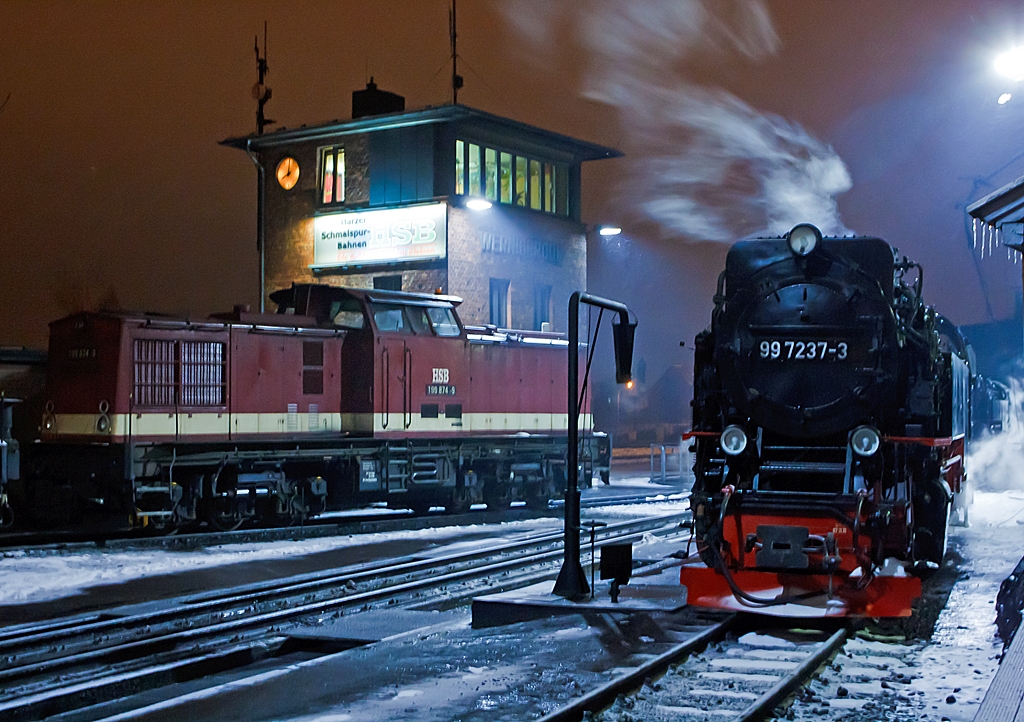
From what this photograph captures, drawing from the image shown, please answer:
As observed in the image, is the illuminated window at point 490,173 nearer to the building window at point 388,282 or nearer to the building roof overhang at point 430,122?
the building roof overhang at point 430,122

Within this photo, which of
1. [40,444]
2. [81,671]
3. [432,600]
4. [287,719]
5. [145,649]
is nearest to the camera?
[287,719]

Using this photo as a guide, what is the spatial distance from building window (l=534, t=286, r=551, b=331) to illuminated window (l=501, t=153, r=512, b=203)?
2592mm

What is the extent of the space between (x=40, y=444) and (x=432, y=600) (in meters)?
7.48

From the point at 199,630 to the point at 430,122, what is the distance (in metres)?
21.1

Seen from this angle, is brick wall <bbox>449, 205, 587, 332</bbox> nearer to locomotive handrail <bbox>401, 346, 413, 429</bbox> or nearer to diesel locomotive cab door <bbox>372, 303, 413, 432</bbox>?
diesel locomotive cab door <bbox>372, 303, 413, 432</bbox>

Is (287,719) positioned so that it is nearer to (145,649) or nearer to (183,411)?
(145,649)

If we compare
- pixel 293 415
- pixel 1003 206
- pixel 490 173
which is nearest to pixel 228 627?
pixel 293 415

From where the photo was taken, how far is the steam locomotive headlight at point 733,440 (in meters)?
9.38

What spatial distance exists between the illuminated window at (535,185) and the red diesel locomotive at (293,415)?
10.8 meters

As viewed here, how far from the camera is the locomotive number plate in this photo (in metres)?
9.31

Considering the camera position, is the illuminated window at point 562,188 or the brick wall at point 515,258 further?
the illuminated window at point 562,188

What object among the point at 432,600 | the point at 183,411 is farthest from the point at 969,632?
the point at 183,411

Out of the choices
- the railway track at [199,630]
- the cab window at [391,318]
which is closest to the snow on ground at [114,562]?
the railway track at [199,630]

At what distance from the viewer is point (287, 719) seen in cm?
643
